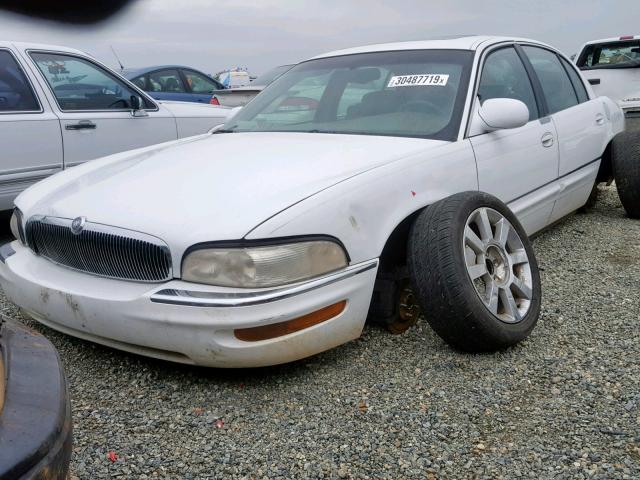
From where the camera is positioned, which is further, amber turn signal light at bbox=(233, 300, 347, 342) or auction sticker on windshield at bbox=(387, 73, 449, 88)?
auction sticker on windshield at bbox=(387, 73, 449, 88)

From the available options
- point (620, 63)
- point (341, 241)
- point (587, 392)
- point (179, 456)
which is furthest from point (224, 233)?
point (620, 63)

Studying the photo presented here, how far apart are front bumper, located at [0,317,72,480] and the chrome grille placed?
95 centimetres

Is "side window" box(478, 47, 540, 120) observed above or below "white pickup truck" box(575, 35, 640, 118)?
above

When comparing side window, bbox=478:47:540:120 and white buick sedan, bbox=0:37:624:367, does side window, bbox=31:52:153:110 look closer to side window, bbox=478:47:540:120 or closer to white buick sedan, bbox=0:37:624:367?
white buick sedan, bbox=0:37:624:367

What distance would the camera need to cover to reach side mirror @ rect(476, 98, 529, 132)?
128 inches

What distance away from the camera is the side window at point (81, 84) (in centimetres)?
509

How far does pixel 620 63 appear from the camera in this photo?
9.78 metres

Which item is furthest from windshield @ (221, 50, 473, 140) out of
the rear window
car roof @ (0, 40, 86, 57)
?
the rear window

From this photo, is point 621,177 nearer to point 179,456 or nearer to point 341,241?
point 341,241

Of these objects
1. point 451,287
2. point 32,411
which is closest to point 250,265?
point 451,287

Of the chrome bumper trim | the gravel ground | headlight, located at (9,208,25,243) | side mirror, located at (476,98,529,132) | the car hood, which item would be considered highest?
Answer: side mirror, located at (476,98,529,132)

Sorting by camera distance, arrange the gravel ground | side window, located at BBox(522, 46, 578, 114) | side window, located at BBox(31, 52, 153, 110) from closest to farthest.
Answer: the gravel ground
side window, located at BBox(522, 46, 578, 114)
side window, located at BBox(31, 52, 153, 110)

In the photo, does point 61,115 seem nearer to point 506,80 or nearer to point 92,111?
point 92,111

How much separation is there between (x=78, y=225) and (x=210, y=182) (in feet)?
1.79
